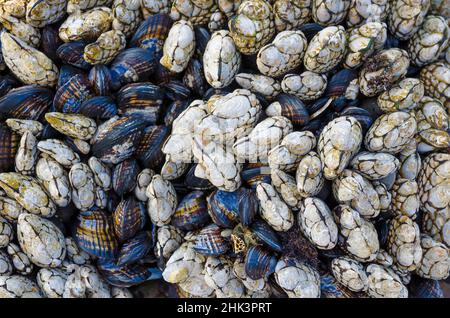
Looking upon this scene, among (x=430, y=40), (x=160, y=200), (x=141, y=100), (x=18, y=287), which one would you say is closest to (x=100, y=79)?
(x=141, y=100)

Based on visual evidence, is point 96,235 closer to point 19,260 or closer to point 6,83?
point 19,260

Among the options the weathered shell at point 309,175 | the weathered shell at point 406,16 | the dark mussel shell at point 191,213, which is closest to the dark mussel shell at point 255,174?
the weathered shell at point 309,175

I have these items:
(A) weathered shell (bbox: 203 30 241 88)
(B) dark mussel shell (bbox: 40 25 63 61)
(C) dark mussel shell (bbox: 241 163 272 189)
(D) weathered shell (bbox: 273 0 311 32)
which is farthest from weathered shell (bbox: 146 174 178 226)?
(D) weathered shell (bbox: 273 0 311 32)

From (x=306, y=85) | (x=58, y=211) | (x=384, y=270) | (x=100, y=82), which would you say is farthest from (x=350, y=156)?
(x=58, y=211)

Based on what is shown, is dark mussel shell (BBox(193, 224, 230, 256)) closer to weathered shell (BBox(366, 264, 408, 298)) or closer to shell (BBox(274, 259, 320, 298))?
shell (BBox(274, 259, 320, 298))

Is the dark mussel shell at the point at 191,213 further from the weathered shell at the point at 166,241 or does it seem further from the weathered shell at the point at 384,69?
the weathered shell at the point at 384,69

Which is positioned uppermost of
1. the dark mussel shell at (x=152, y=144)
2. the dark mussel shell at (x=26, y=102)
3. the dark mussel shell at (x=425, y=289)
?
the dark mussel shell at (x=26, y=102)
